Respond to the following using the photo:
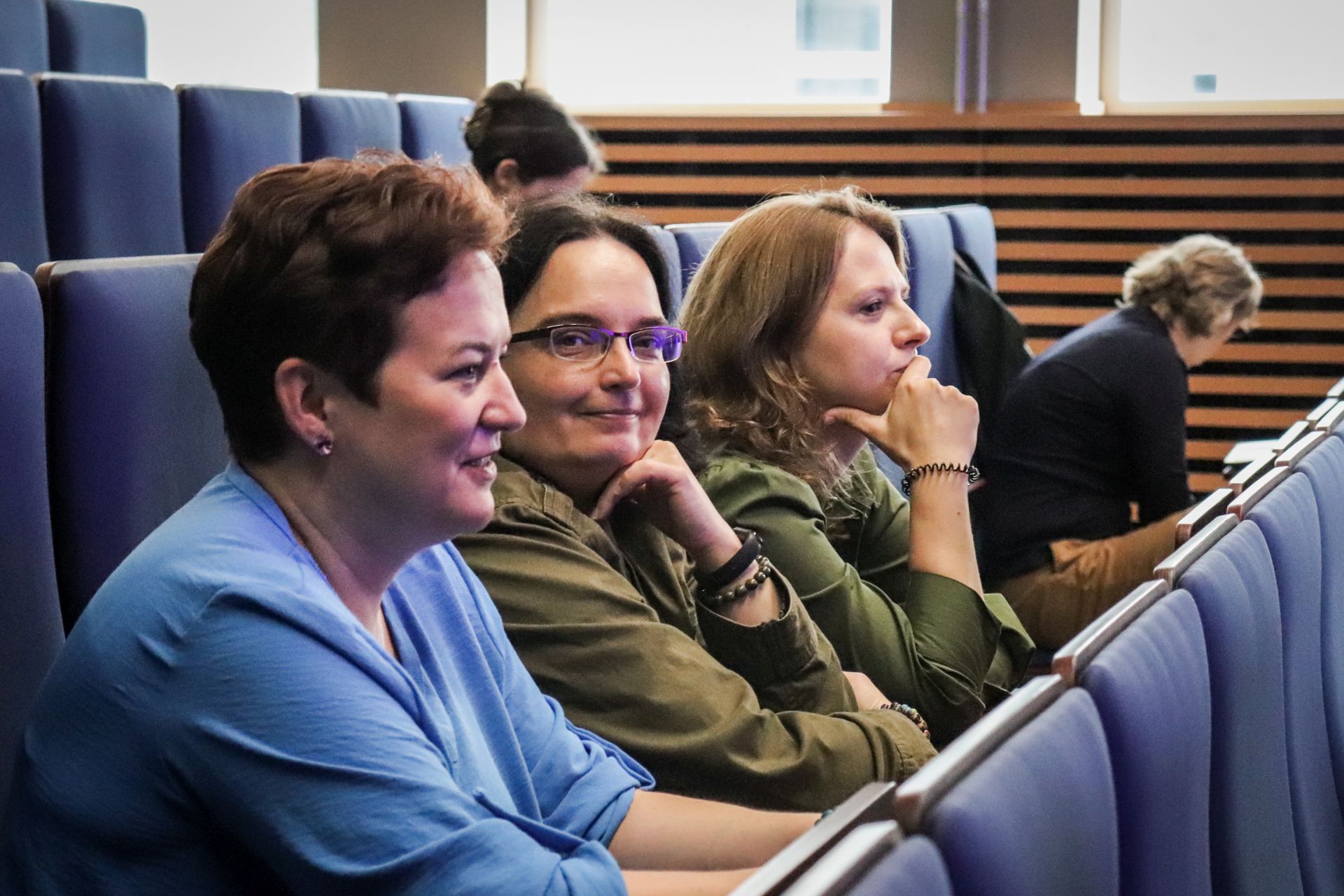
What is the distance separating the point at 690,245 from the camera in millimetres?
2590

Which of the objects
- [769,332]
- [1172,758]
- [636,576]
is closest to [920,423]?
[769,332]

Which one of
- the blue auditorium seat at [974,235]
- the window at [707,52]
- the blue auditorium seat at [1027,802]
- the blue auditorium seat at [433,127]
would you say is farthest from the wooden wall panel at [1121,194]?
the blue auditorium seat at [1027,802]

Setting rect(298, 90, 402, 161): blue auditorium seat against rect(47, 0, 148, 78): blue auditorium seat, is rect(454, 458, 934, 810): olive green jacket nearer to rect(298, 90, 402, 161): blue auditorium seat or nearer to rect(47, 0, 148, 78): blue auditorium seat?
rect(298, 90, 402, 161): blue auditorium seat

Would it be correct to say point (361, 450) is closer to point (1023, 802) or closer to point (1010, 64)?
point (1023, 802)

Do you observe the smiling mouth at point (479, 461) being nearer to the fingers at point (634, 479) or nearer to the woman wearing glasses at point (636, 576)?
the woman wearing glasses at point (636, 576)

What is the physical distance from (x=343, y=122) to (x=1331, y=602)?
119 inches

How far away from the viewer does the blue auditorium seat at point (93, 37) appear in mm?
5402

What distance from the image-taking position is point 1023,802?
2.88ft

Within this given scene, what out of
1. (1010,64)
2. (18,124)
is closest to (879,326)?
(18,124)

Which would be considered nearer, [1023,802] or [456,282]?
[1023,802]

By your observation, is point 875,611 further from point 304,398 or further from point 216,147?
point 216,147

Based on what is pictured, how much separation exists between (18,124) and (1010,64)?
4001mm

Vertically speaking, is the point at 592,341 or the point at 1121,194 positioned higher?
the point at 1121,194

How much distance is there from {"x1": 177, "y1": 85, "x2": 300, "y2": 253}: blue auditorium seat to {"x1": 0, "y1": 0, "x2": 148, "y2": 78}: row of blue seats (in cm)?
160
